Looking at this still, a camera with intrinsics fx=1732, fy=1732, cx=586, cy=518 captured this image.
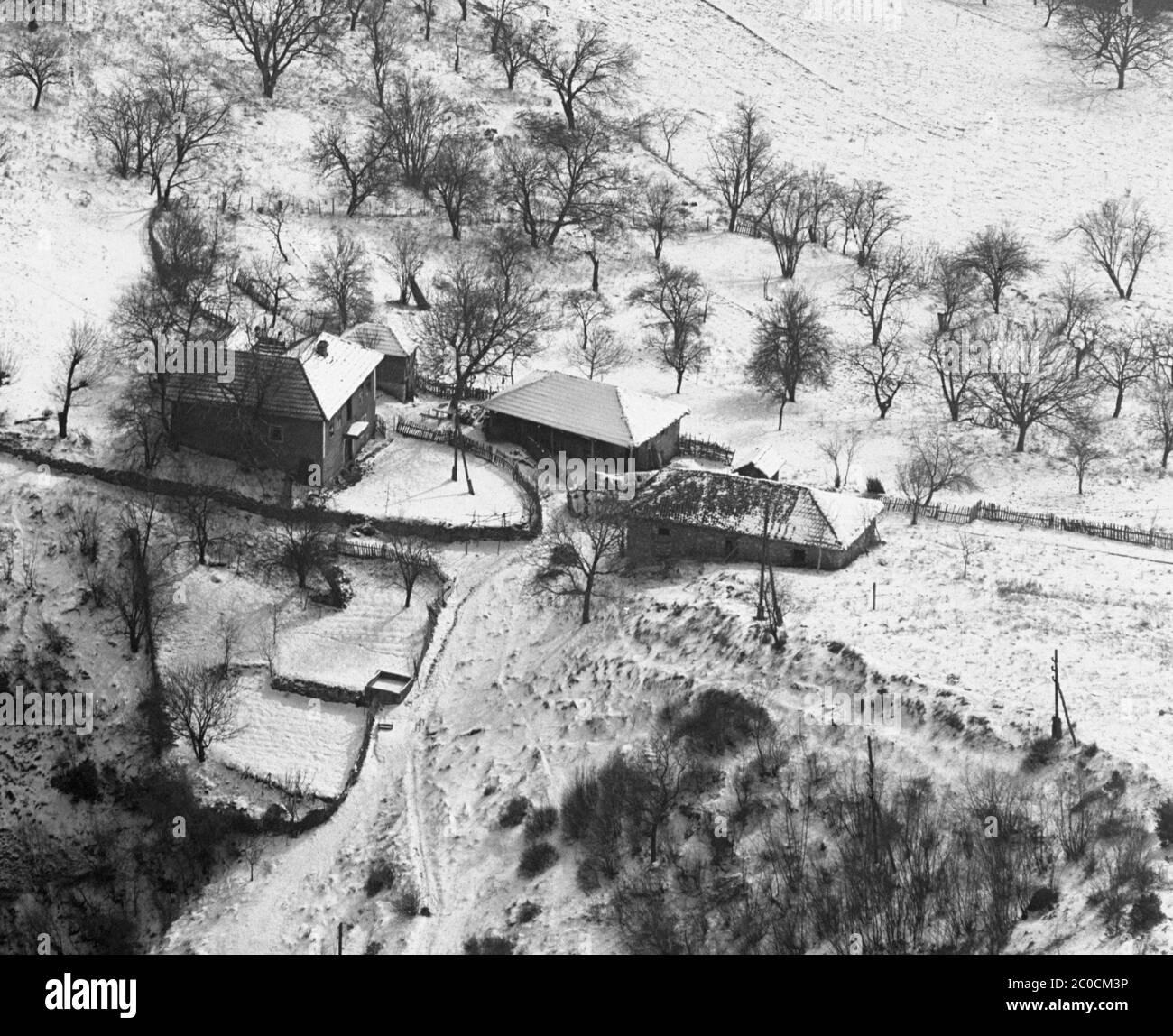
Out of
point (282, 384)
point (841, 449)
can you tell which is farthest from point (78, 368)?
point (841, 449)

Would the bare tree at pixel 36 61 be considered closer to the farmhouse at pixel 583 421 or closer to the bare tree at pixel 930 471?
the farmhouse at pixel 583 421

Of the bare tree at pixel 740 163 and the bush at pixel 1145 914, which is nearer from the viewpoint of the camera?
the bush at pixel 1145 914

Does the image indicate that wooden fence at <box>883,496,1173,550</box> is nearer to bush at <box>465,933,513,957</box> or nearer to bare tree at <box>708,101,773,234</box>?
bush at <box>465,933,513,957</box>

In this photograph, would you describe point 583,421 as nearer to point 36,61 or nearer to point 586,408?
point 586,408

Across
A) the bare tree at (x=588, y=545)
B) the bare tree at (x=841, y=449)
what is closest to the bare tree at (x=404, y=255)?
the bare tree at (x=841, y=449)

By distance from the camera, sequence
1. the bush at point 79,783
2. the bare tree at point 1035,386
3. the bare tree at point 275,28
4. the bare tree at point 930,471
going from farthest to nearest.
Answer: the bare tree at point 275,28 → the bare tree at point 1035,386 → the bare tree at point 930,471 → the bush at point 79,783

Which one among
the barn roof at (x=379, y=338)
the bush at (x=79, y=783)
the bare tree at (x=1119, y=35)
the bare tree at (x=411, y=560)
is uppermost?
the bare tree at (x=1119, y=35)

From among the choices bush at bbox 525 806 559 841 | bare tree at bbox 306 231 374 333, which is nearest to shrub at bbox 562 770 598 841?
bush at bbox 525 806 559 841
